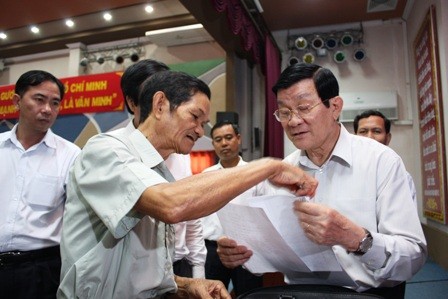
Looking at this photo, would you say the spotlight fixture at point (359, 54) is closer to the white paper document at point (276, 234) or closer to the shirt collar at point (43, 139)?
the shirt collar at point (43, 139)

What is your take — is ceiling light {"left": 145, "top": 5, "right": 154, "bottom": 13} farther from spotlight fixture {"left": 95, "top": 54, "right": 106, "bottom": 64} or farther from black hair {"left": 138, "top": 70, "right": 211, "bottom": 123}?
black hair {"left": 138, "top": 70, "right": 211, "bottom": 123}

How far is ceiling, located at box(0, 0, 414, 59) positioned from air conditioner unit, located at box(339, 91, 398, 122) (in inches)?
43.7

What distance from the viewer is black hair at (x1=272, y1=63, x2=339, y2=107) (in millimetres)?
1369

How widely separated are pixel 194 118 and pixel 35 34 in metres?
6.51

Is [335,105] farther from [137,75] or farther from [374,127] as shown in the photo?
[374,127]

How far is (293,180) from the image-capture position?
103 centimetres

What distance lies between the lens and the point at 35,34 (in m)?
6.46

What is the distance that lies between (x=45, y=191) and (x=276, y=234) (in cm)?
134

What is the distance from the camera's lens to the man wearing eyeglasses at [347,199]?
105 centimetres

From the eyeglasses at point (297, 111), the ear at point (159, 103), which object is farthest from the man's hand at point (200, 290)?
the eyeglasses at point (297, 111)

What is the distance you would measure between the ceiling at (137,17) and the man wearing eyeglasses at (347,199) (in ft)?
9.53

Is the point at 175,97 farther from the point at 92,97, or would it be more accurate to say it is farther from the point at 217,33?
the point at 92,97

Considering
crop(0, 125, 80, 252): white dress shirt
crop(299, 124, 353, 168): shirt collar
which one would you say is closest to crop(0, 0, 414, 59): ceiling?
crop(0, 125, 80, 252): white dress shirt

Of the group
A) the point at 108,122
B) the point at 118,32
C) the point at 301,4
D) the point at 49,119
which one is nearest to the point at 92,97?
the point at 108,122
